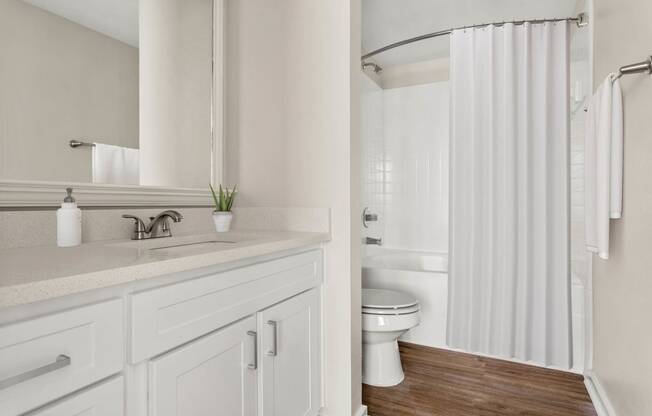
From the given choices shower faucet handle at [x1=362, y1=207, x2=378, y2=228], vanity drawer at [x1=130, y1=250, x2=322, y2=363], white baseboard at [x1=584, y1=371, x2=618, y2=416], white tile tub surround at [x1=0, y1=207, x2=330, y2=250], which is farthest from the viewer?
shower faucet handle at [x1=362, y1=207, x2=378, y2=228]

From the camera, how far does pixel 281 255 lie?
1363 millimetres

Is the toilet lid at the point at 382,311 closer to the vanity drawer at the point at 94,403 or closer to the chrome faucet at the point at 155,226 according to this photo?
the chrome faucet at the point at 155,226

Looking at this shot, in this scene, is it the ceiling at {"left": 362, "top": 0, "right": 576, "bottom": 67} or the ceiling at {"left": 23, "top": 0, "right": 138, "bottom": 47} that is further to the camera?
the ceiling at {"left": 362, "top": 0, "right": 576, "bottom": 67}

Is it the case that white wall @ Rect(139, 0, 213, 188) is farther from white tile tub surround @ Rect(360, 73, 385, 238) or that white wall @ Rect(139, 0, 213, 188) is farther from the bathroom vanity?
white tile tub surround @ Rect(360, 73, 385, 238)

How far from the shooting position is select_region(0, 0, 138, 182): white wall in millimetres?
1104

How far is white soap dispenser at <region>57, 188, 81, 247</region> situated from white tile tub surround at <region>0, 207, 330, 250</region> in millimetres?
75

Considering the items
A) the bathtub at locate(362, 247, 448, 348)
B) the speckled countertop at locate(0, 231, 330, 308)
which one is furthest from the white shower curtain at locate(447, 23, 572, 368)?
the speckled countertop at locate(0, 231, 330, 308)

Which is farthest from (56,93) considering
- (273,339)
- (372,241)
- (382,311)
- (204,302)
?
(372,241)

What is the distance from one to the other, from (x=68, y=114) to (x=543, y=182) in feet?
6.80

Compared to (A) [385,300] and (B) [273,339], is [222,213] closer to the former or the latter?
(B) [273,339]

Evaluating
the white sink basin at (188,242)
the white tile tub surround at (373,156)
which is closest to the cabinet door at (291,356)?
the white sink basin at (188,242)

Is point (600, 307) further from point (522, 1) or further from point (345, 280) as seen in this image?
point (522, 1)

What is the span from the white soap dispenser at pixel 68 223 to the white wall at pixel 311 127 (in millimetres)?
835

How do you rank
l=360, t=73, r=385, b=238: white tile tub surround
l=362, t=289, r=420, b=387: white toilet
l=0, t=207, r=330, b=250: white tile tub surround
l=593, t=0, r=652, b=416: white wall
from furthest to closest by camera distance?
l=360, t=73, r=385, b=238: white tile tub surround
l=362, t=289, r=420, b=387: white toilet
l=593, t=0, r=652, b=416: white wall
l=0, t=207, r=330, b=250: white tile tub surround
